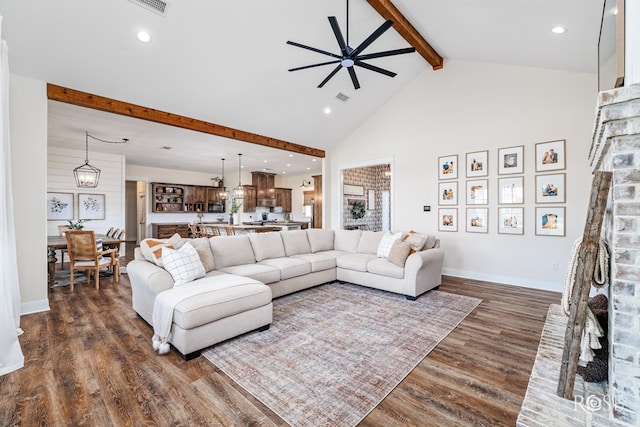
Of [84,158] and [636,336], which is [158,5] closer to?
[636,336]

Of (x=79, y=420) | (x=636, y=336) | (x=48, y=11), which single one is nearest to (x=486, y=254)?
(x=636, y=336)

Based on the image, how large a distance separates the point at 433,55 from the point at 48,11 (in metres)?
5.37

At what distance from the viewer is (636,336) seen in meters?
1.28

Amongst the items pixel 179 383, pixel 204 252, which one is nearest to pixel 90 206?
pixel 204 252

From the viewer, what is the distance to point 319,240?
537 centimetres

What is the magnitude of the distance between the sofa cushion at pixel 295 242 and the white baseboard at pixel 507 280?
273 centimetres

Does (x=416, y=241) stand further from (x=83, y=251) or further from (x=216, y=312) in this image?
(x=83, y=251)

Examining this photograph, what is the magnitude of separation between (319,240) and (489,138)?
3.49 meters

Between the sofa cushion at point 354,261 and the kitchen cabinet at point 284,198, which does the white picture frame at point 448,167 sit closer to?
the sofa cushion at point 354,261

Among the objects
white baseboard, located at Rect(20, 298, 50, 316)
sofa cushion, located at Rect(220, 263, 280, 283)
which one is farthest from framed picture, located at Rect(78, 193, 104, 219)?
sofa cushion, located at Rect(220, 263, 280, 283)

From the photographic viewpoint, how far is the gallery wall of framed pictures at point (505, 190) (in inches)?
174

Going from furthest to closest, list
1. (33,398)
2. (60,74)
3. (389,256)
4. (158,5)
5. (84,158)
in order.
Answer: (84,158), (389,256), (60,74), (158,5), (33,398)

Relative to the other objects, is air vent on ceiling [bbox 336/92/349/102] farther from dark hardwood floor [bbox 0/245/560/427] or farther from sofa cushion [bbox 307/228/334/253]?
dark hardwood floor [bbox 0/245/560/427]

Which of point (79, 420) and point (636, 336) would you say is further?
point (79, 420)
